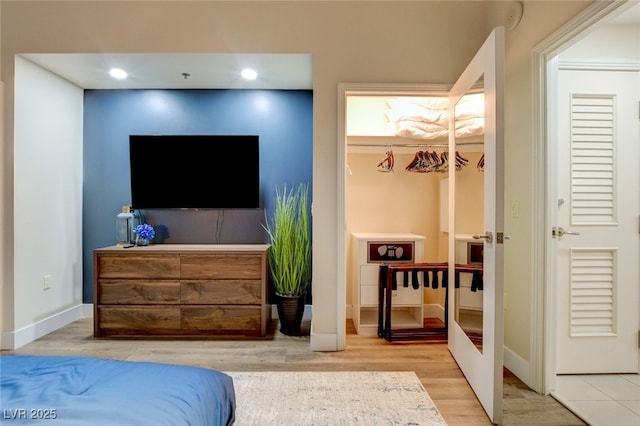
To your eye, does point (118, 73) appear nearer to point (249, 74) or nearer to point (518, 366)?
point (249, 74)

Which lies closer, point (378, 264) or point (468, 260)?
point (468, 260)

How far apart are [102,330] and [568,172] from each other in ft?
12.6

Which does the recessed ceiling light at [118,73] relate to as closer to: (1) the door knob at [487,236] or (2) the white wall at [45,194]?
(2) the white wall at [45,194]

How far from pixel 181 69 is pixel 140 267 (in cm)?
177

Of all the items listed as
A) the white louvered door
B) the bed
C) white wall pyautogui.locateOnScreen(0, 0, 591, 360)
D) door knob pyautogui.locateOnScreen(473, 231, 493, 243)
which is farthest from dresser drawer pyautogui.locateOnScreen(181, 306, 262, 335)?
the white louvered door

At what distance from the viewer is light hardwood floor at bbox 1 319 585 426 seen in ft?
6.40

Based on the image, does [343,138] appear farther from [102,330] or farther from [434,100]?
[102,330]

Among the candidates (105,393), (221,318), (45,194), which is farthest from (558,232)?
(45,194)

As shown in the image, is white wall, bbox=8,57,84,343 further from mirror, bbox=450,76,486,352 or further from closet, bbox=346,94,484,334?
mirror, bbox=450,76,486,352

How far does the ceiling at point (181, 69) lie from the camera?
283cm

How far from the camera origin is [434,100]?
333 centimetres

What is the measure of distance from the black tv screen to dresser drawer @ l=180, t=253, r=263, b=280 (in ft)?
1.98

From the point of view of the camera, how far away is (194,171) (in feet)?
10.9

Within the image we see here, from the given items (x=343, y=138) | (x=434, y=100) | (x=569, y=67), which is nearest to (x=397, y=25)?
(x=434, y=100)
